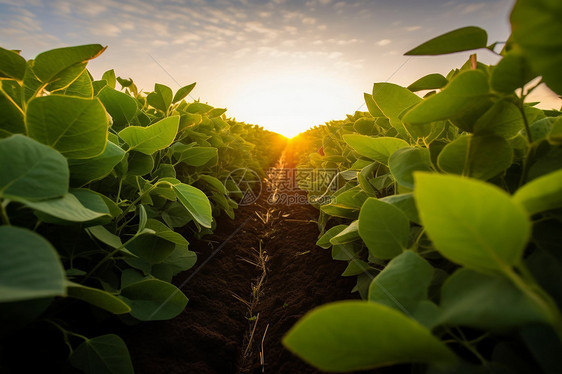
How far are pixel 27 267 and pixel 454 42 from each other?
0.76m

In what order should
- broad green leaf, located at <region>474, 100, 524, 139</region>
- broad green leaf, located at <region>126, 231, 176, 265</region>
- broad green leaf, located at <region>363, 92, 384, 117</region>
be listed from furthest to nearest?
broad green leaf, located at <region>363, 92, 384, 117</region> → broad green leaf, located at <region>126, 231, 176, 265</region> → broad green leaf, located at <region>474, 100, 524, 139</region>

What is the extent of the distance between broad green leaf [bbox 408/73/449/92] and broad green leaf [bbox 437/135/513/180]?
0.77 ft

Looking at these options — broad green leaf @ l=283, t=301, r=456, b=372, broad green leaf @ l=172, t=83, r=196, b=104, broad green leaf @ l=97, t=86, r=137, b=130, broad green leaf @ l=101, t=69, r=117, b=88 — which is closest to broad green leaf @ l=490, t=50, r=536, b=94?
broad green leaf @ l=283, t=301, r=456, b=372

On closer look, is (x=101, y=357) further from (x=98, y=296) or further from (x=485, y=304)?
(x=485, y=304)

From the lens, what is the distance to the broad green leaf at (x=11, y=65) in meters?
0.60

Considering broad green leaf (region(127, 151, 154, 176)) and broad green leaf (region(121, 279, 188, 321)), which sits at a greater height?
broad green leaf (region(127, 151, 154, 176))

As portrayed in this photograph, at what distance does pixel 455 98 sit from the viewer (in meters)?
0.49

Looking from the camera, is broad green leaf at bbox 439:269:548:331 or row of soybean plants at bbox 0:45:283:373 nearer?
broad green leaf at bbox 439:269:548:331

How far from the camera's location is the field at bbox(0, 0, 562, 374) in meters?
0.32

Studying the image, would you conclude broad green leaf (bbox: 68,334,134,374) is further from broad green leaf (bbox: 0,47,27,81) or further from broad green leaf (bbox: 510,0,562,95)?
broad green leaf (bbox: 510,0,562,95)

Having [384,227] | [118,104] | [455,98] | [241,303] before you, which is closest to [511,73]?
[455,98]

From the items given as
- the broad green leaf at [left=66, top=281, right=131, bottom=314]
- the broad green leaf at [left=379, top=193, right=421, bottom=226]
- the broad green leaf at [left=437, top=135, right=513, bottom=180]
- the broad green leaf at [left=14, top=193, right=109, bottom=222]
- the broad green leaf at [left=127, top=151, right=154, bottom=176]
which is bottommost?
the broad green leaf at [left=66, top=281, right=131, bottom=314]

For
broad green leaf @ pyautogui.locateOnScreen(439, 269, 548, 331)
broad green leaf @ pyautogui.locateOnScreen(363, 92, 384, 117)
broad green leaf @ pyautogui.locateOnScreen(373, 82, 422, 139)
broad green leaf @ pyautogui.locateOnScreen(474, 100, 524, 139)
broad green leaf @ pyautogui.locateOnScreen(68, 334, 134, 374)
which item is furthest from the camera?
broad green leaf @ pyautogui.locateOnScreen(363, 92, 384, 117)

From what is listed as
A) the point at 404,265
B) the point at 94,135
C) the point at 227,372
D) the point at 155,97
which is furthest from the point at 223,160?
the point at 404,265
